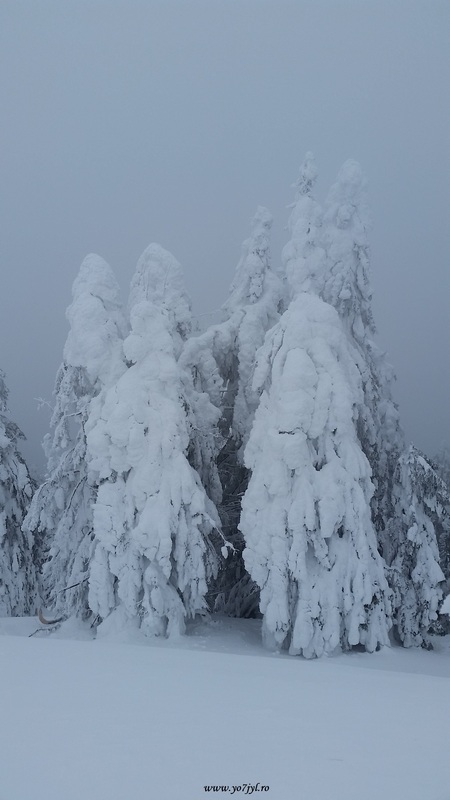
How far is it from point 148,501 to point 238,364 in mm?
5875

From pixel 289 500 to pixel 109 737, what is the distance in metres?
7.70

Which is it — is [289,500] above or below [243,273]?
below

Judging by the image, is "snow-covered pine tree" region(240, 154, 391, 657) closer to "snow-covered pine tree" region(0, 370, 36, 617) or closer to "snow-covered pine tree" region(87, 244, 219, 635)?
"snow-covered pine tree" region(87, 244, 219, 635)

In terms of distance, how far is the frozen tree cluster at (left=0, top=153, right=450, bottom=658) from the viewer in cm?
1252

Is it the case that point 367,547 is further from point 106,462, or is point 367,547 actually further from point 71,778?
point 71,778

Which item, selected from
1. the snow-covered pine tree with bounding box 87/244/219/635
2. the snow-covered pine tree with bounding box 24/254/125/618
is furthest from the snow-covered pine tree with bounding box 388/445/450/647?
the snow-covered pine tree with bounding box 24/254/125/618

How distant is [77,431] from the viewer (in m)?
16.0

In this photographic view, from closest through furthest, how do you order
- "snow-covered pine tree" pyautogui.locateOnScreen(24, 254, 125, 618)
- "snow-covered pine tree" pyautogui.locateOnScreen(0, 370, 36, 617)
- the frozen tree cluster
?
the frozen tree cluster, "snow-covered pine tree" pyautogui.locateOnScreen(24, 254, 125, 618), "snow-covered pine tree" pyautogui.locateOnScreen(0, 370, 36, 617)

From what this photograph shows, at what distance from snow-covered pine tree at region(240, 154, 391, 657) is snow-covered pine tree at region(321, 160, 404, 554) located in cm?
325

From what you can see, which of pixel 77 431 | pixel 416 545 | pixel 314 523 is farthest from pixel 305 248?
pixel 416 545

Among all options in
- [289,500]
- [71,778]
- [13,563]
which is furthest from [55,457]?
[71,778]

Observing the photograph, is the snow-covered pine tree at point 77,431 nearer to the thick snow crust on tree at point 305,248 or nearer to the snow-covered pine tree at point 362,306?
the thick snow crust on tree at point 305,248

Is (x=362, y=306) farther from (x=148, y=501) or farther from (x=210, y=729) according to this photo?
(x=210, y=729)

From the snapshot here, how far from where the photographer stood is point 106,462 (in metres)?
13.6
